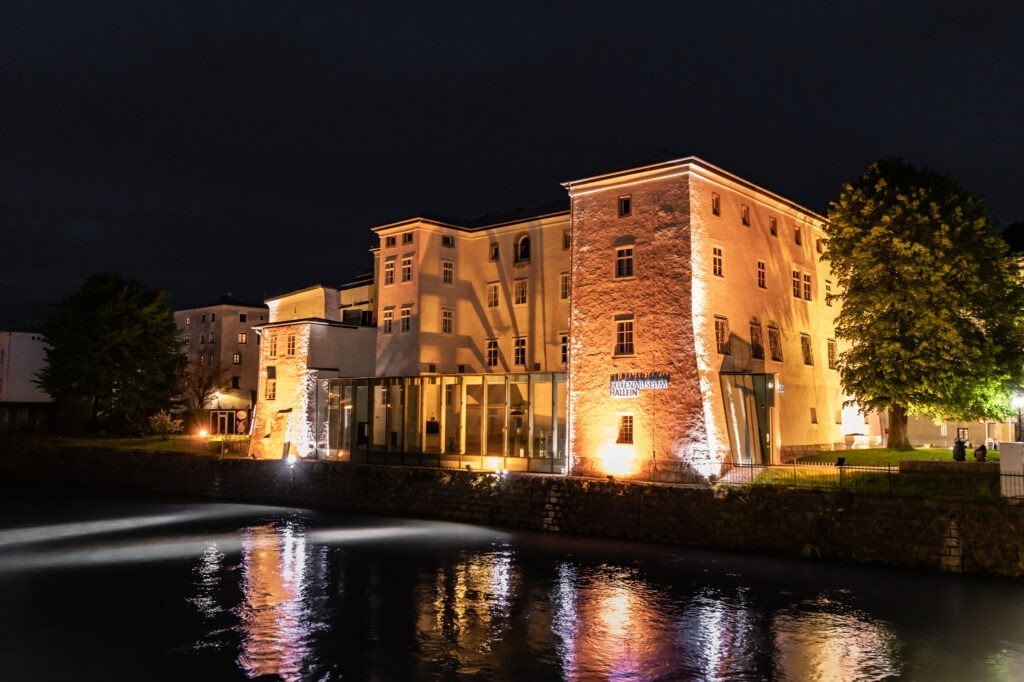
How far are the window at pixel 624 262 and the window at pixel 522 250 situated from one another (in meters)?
12.0

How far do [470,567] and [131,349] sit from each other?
5488cm

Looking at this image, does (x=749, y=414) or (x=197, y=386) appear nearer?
(x=749, y=414)

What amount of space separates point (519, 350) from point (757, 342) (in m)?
15.5

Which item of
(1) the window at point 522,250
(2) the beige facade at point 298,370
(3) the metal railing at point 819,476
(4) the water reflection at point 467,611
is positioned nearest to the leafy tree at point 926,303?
(3) the metal railing at point 819,476

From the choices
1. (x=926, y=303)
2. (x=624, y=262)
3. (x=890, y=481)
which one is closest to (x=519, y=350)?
(x=624, y=262)

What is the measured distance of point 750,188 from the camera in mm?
40969

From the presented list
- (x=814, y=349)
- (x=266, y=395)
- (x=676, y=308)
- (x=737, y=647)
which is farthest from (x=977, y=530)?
(x=266, y=395)

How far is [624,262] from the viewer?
129 ft

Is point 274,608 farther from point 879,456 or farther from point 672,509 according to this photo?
point 879,456

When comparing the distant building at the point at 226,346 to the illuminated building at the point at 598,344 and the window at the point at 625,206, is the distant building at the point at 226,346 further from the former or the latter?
the window at the point at 625,206

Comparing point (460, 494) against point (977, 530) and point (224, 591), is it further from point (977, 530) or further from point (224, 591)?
point (977, 530)

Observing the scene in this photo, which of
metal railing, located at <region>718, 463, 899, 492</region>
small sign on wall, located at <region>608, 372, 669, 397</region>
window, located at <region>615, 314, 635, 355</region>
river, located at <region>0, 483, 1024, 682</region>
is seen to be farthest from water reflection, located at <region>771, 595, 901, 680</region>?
window, located at <region>615, 314, 635, 355</region>

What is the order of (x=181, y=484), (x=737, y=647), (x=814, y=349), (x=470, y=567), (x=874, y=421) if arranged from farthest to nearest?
1. (x=181, y=484)
2. (x=874, y=421)
3. (x=814, y=349)
4. (x=470, y=567)
5. (x=737, y=647)

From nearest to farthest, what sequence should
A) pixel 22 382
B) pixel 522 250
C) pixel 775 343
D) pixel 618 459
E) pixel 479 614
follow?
1. pixel 479 614
2. pixel 618 459
3. pixel 775 343
4. pixel 522 250
5. pixel 22 382
